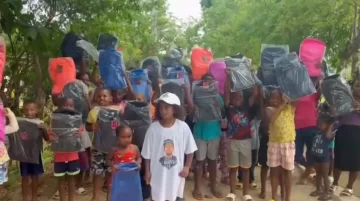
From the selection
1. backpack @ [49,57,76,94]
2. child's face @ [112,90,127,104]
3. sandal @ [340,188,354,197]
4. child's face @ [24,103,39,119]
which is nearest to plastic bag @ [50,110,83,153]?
child's face @ [24,103,39,119]

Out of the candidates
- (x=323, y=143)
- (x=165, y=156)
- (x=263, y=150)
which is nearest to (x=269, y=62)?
(x=263, y=150)

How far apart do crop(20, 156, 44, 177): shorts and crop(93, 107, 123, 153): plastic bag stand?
30.3 inches

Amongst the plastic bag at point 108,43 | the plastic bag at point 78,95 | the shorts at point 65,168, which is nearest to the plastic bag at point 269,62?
the plastic bag at point 108,43

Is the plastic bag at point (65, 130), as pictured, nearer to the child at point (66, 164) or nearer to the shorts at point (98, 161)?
the child at point (66, 164)

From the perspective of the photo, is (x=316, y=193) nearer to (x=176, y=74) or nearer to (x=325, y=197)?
(x=325, y=197)

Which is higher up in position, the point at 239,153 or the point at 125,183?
the point at 239,153

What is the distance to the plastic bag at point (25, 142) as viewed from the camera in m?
4.47

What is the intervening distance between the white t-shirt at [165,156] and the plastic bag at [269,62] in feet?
4.88

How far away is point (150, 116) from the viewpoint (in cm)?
454

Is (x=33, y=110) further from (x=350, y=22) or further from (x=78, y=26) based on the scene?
(x=350, y=22)

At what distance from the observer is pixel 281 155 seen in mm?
4855

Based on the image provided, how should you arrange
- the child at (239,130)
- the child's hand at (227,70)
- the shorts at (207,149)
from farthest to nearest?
the shorts at (207,149)
the child at (239,130)
the child's hand at (227,70)

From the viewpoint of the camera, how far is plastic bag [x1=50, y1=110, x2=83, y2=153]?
14.2ft

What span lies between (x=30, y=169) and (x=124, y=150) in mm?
1185
